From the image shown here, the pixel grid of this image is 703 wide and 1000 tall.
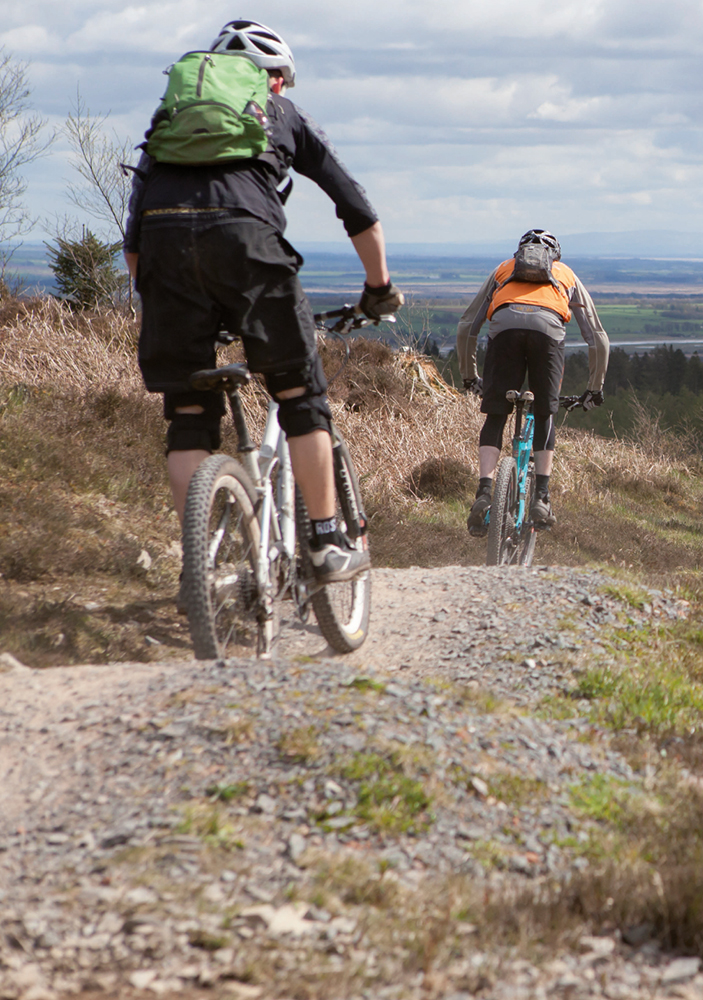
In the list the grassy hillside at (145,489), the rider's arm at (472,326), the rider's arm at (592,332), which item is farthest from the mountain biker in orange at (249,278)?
the rider's arm at (592,332)

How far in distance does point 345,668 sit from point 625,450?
13.3 metres

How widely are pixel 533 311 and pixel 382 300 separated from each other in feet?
8.31

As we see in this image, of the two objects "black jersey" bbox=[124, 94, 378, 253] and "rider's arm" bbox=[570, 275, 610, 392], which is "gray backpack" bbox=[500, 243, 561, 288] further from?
"black jersey" bbox=[124, 94, 378, 253]

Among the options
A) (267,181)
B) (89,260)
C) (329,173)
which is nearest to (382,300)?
(329,173)

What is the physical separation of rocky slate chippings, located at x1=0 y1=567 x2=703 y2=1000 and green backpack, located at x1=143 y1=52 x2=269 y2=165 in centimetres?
168

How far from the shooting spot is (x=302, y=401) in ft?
10.9

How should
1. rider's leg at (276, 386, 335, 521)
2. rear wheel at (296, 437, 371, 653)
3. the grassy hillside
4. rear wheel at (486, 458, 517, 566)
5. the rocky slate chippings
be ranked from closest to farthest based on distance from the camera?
the rocky slate chippings
rider's leg at (276, 386, 335, 521)
rear wheel at (296, 437, 371, 653)
the grassy hillside
rear wheel at (486, 458, 517, 566)

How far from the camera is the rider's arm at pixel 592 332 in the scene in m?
6.19

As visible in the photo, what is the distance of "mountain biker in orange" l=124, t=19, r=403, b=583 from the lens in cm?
296

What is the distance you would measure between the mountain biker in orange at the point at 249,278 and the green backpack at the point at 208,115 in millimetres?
58

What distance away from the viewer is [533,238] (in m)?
6.00

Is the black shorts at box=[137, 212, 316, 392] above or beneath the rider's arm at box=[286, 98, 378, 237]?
beneath

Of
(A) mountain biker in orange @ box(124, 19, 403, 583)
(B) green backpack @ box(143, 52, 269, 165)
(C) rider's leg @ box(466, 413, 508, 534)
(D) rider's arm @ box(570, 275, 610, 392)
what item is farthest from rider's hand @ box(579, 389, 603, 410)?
(B) green backpack @ box(143, 52, 269, 165)

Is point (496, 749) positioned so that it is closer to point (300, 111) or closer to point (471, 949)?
point (471, 949)
